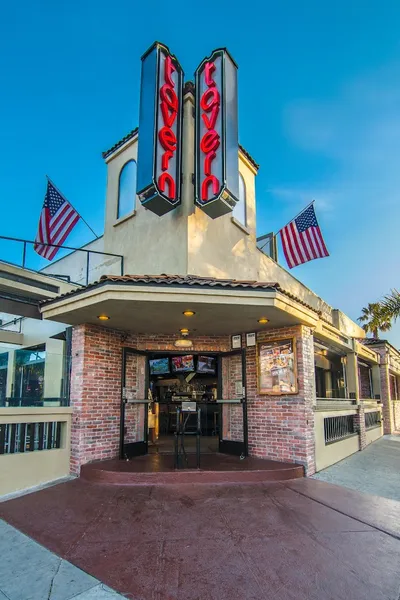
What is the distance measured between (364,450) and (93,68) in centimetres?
1386

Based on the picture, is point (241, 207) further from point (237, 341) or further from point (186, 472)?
point (186, 472)

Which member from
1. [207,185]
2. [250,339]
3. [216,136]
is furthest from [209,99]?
[250,339]

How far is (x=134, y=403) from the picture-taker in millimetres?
7902

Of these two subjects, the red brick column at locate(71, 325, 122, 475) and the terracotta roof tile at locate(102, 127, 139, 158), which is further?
the terracotta roof tile at locate(102, 127, 139, 158)

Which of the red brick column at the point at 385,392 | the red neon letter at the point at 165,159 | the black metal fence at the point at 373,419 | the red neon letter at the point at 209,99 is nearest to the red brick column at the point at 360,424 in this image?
the black metal fence at the point at 373,419

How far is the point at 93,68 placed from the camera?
462 inches

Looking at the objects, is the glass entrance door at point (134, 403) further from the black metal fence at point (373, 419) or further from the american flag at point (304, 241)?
the black metal fence at point (373, 419)

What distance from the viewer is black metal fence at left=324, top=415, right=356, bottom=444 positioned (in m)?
8.32

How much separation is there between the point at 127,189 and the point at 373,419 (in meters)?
11.2

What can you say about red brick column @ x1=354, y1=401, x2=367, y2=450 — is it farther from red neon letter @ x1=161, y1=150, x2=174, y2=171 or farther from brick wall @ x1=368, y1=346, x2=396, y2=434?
red neon letter @ x1=161, y1=150, x2=174, y2=171

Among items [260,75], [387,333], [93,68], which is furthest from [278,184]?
[387,333]

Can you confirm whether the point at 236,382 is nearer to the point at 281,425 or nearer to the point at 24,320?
the point at 281,425

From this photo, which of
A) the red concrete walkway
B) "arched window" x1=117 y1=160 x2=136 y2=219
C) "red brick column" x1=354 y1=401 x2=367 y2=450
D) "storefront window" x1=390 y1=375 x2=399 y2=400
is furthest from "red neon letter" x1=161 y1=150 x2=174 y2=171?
"storefront window" x1=390 y1=375 x2=399 y2=400

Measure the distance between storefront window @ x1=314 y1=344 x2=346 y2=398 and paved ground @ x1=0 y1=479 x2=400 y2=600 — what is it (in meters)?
5.75
